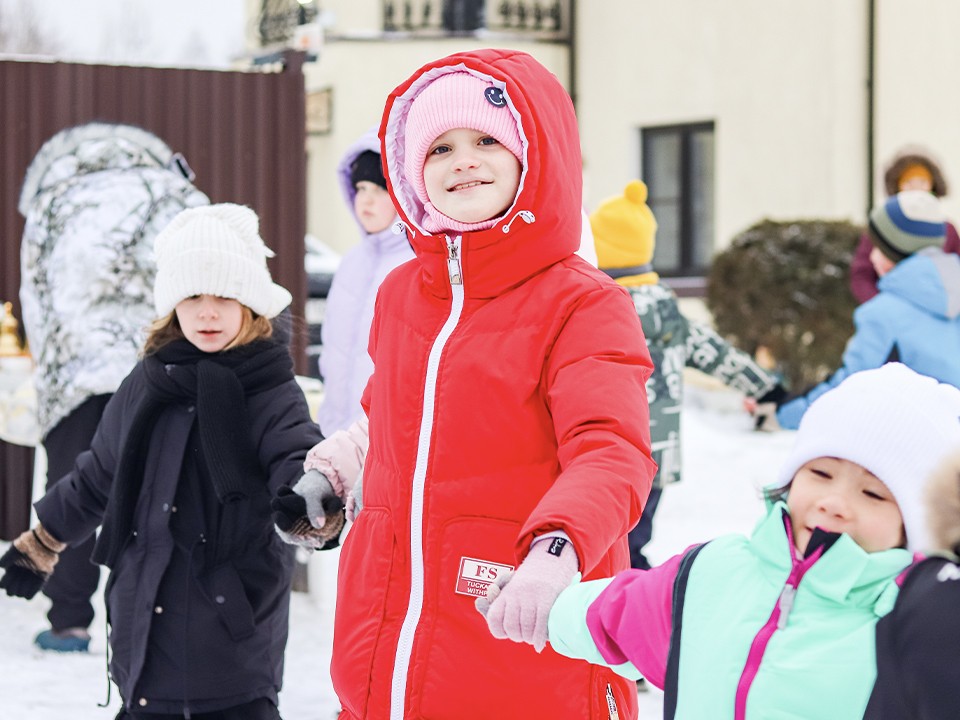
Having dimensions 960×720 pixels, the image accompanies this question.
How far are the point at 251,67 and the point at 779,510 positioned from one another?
20.7 ft

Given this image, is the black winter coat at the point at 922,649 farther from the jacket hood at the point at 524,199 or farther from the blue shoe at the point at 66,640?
the blue shoe at the point at 66,640

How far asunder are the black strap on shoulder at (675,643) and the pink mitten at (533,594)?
0.16 metres

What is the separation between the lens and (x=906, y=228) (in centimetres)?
629

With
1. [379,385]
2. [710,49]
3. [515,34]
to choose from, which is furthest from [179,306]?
[515,34]

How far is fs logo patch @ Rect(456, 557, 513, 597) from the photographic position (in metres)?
2.55

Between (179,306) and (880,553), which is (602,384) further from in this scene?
(179,306)

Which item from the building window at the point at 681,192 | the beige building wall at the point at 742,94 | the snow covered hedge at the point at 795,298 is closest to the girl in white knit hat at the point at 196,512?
the snow covered hedge at the point at 795,298

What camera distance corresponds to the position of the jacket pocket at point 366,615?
Result: 262cm

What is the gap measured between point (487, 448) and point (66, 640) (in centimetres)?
356

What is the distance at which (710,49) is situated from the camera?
52.9 ft

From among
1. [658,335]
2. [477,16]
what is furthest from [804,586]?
[477,16]

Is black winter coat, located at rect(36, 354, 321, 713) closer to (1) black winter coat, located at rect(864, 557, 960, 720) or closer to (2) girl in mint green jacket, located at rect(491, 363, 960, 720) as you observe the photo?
(2) girl in mint green jacket, located at rect(491, 363, 960, 720)

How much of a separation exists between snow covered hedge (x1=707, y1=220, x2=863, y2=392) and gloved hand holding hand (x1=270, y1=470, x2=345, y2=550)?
1027 cm

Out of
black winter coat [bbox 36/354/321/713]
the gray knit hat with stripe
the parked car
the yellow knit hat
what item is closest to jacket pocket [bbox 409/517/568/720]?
black winter coat [bbox 36/354/321/713]
